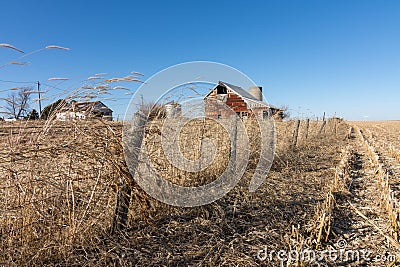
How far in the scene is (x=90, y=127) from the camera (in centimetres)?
228

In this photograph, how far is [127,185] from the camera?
2.48m

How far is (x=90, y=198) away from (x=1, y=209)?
664mm

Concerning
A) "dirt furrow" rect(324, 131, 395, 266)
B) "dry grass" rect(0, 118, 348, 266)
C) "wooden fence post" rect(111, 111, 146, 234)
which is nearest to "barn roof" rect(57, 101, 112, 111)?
"dry grass" rect(0, 118, 348, 266)

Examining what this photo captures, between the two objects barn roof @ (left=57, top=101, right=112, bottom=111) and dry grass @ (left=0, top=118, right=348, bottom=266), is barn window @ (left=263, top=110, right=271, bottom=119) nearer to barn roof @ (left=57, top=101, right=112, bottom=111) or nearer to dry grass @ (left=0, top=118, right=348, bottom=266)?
dry grass @ (left=0, top=118, right=348, bottom=266)

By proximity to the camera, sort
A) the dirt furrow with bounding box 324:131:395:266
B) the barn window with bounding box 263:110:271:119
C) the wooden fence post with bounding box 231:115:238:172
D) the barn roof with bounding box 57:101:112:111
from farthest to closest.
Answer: the barn window with bounding box 263:110:271:119
the wooden fence post with bounding box 231:115:238:172
the dirt furrow with bounding box 324:131:395:266
the barn roof with bounding box 57:101:112:111

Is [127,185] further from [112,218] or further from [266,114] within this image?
[266,114]

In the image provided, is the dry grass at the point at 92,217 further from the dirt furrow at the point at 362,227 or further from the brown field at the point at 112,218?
the dirt furrow at the point at 362,227

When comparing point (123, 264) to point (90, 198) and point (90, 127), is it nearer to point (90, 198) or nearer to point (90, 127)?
point (90, 198)

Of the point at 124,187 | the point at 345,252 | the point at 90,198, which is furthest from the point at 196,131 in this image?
the point at 345,252

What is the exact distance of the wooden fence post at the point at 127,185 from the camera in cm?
241

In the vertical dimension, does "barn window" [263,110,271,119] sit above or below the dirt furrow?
above

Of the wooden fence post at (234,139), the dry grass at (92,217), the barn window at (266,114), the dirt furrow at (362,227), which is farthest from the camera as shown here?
the barn window at (266,114)

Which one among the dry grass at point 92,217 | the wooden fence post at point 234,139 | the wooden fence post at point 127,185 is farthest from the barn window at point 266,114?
the wooden fence post at point 127,185

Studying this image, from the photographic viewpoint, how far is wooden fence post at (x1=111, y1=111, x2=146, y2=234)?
7.89 feet
